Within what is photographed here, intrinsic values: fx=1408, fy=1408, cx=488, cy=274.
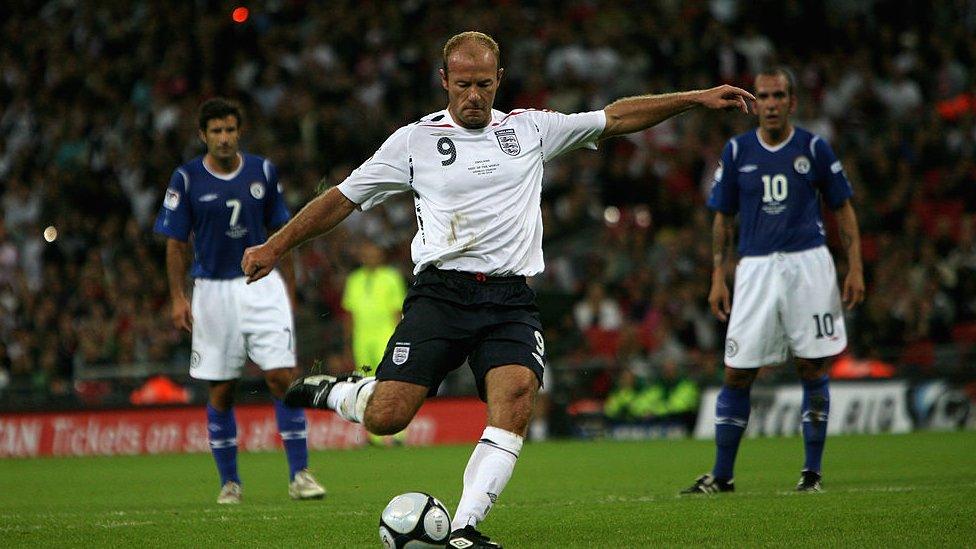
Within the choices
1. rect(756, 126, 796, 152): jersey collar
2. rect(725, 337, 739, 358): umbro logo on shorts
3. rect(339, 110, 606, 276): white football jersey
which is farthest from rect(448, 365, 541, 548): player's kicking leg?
rect(756, 126, 796, 152): jersey collar

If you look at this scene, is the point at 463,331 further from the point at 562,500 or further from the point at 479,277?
the point at 562,500

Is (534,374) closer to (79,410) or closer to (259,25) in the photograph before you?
(79,410)

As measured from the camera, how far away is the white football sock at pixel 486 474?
609 cm

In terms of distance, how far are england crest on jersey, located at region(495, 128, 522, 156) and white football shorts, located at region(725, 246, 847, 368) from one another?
2939 mm

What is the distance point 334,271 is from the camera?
19.4 m

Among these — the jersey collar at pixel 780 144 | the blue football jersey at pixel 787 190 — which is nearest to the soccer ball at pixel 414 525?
the blue football jersey at pixel 787 190

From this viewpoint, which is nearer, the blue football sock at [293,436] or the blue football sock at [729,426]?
the blue football sock at [729,426]

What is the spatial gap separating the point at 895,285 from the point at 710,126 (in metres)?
3.94

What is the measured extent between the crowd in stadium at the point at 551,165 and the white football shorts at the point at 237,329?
7.19 m

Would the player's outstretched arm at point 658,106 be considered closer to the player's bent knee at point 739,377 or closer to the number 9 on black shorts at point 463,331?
the number 9 on black shorts at point 463,331

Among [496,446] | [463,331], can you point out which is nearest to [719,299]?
[463,331]

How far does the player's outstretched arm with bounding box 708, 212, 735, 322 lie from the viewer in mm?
9203

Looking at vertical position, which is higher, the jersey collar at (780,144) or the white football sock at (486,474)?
the jersey collar at (780,144)

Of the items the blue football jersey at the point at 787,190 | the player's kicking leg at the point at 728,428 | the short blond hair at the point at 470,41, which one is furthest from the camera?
the blue football jersey at the point at 787,190
